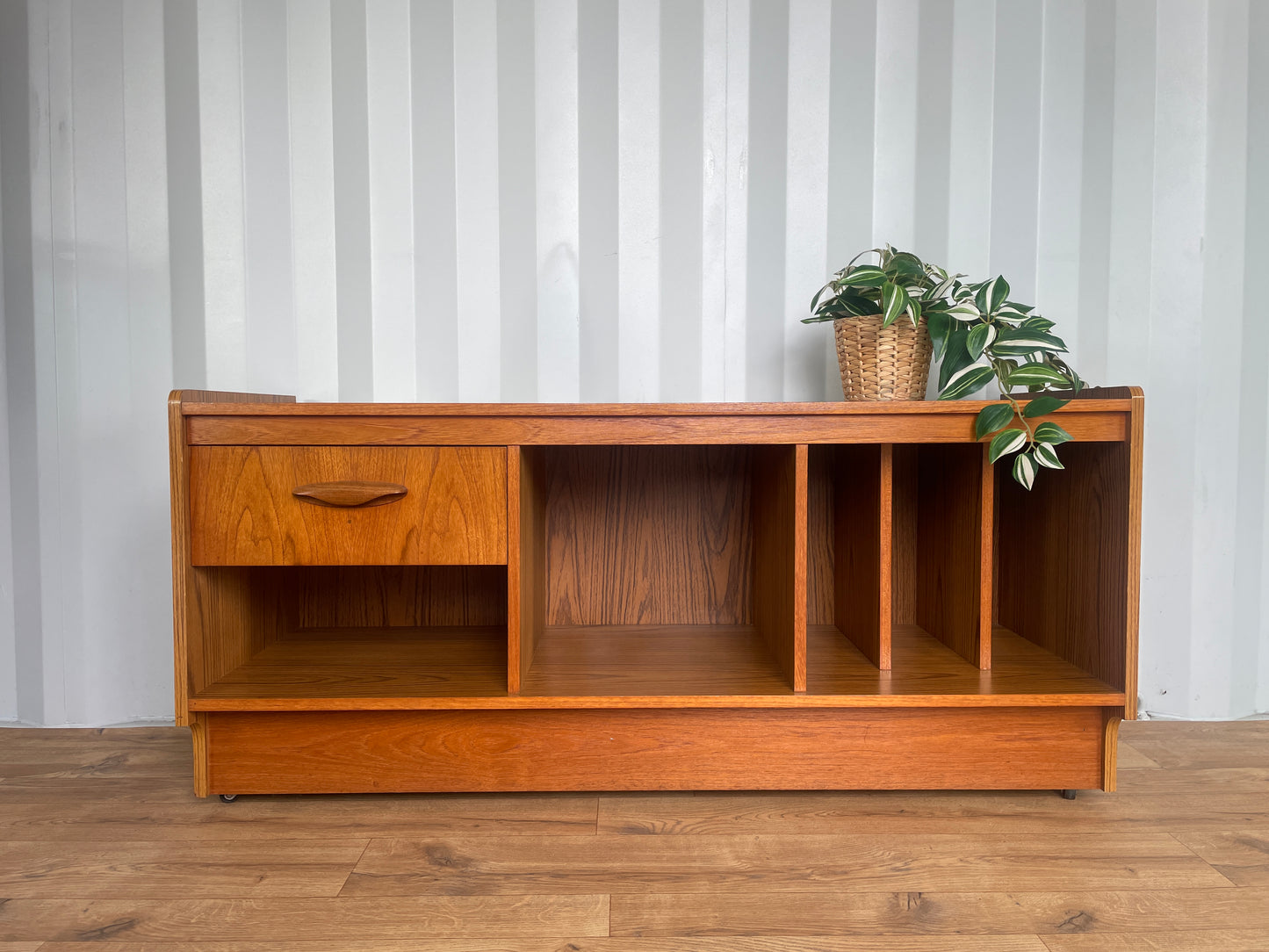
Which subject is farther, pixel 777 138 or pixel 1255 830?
pixel 777 138

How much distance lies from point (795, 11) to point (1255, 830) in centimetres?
160

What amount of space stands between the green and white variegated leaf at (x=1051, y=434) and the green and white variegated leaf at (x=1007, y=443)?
0.02 m

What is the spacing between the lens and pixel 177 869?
3.13 feet

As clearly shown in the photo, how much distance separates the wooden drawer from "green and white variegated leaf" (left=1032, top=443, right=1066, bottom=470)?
0.78 meters

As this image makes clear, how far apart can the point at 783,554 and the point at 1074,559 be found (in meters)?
0.50

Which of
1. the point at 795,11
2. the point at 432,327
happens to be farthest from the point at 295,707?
the point at 795,11

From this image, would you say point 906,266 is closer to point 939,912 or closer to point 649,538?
point 649,538

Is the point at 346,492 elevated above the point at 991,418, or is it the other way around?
the point at 991,418

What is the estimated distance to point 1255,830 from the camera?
1.05 m

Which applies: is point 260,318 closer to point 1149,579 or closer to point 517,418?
point 517,418

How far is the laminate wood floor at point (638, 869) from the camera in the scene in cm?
82

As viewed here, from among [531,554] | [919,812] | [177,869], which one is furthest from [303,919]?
[919,812]

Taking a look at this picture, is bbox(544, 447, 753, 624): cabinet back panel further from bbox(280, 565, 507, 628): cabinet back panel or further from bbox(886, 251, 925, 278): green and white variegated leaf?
bbox(886, 251, 925, 278): green and white variegated leaf

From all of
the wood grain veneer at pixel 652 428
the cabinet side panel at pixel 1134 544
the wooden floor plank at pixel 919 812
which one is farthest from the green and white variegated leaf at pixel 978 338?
the wooden floor plank at pixel 919 812
